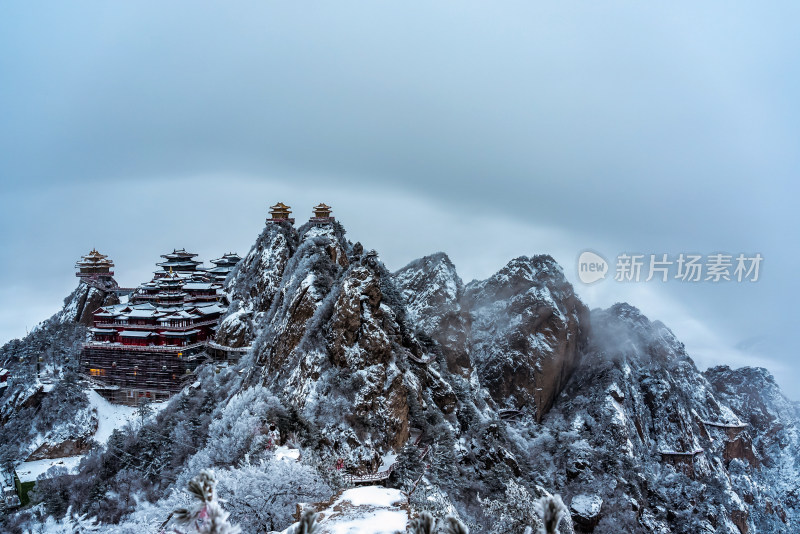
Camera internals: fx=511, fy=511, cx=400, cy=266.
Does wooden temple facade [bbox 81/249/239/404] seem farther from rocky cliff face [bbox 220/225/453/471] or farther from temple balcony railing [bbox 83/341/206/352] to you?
rocky cliff face [bbox 220/225/453/471]

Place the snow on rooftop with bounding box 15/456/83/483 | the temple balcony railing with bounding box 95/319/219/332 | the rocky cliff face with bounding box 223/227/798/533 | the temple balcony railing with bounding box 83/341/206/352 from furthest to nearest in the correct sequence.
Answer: the temple balcony railing with bounding box 95/319/219/332 < the temple balcony railing with bounding box 83/341/206/352 < the snow on rooftop with bounding box 15/456/83/483 < the rocky cliff face with bounding box 223/227/798/533

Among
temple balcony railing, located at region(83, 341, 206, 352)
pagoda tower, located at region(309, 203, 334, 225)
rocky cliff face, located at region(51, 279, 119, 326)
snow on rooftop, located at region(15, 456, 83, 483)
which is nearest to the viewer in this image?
snow on rooftop, located at region(15, 456, 83, 483)

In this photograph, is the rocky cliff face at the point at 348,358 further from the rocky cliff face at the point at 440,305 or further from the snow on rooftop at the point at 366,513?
the snow on rooftop at the point at 366,513

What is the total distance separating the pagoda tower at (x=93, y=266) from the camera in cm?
6053

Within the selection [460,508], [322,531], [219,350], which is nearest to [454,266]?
[219,350]

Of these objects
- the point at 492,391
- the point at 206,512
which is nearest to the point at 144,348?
the point at 492,391

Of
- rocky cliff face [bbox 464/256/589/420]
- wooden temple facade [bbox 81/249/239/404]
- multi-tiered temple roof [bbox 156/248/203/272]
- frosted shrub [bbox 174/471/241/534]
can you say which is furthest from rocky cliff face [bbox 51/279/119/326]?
frosted shrub [bbox 174/471/241/534]

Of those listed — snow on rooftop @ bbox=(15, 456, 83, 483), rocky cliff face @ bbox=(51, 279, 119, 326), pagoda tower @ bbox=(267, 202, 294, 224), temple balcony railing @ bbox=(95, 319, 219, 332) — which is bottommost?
snow on rooftop @ bbox=(15, 456, 83, 483)

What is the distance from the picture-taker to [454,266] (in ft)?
202

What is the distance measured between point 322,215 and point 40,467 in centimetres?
3200

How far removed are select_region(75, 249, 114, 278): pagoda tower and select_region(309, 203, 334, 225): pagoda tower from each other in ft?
89.6

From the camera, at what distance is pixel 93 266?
2392 inches

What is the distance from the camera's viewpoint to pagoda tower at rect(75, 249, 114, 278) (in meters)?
60.5

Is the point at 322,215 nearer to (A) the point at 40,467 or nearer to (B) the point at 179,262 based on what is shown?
(B) the point at 179,262
